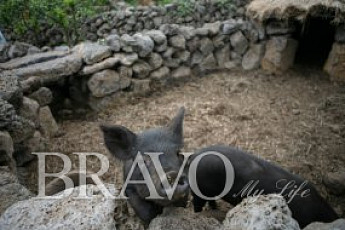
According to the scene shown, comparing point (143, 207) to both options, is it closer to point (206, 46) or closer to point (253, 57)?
point (206, 46)

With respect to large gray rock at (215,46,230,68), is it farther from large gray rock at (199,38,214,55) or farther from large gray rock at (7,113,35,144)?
large gray rock at (7,113,35,144)

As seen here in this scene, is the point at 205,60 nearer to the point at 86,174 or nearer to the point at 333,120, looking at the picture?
the point at 333,120

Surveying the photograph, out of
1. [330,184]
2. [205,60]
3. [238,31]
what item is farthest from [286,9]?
[330,184]

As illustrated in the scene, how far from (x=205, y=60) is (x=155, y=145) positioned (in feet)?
15.9

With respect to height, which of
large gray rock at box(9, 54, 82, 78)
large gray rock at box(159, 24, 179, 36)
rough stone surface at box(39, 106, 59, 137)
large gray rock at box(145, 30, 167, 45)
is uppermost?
large gray rock at box(159, 24, 179, 36)

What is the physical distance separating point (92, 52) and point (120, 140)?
3430 millimetres

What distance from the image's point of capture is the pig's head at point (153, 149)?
188cm

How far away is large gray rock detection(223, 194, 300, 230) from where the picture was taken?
1.57m

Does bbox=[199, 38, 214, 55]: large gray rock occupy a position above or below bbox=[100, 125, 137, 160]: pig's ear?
above

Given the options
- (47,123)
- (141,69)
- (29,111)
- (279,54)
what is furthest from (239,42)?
(29,111)

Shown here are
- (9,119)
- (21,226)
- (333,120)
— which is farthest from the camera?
(333,120)

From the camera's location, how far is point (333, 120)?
5.09 m

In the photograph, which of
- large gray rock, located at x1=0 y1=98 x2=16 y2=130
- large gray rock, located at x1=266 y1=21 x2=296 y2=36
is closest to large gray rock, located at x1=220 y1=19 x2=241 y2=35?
large gray rock, located at x1=266 y1=21 x2=296 y2=36

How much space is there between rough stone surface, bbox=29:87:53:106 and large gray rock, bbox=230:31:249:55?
375cm
